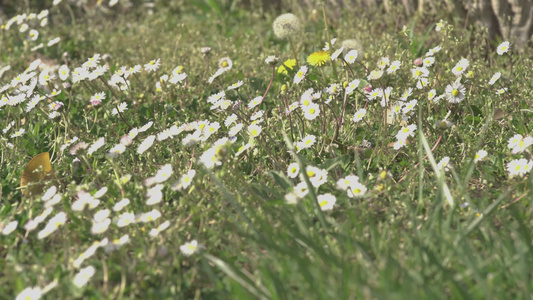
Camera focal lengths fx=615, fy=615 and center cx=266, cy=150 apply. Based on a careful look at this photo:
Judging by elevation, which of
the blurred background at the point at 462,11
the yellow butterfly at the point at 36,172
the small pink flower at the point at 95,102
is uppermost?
the blurred background at the point at 462,11

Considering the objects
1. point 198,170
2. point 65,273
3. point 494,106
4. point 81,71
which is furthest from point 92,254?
point 494,106

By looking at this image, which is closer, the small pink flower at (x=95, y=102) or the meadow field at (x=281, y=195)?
the meadow field at (x=281, y=195)

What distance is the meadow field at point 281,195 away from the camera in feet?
5.36

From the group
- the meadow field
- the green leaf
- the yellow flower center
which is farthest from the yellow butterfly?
the yellow flower center

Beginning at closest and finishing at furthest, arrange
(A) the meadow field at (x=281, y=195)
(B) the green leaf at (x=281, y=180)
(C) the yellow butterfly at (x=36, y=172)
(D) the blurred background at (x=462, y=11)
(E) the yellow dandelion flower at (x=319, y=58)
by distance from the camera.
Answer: (A) the meadow field at (x=281, y=195) < (B) the green leaf at (x=281, y=180) < (C) the yellow butterfly at (x=36, y=172) < (E) the yellow dandelion flower at (x=319, y=58) < (D) the blurred background at (x=462, y=11)

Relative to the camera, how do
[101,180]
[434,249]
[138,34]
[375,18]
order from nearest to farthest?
[434,249] < [101,180] < [375,18] < [138,34]

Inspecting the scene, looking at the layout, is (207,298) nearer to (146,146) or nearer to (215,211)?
(215,211)

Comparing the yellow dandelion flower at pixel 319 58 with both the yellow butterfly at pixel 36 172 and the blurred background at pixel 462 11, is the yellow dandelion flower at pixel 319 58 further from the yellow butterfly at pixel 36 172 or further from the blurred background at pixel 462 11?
the yellow butterfly at pixel 36 172

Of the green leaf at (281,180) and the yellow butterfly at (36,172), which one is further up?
the green leaf at (281,180)

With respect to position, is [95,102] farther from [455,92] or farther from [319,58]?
[455,92]

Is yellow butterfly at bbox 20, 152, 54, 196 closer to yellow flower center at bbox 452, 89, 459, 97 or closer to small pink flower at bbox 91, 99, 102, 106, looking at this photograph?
small pink flower at bbox 91, 99, 102, 106

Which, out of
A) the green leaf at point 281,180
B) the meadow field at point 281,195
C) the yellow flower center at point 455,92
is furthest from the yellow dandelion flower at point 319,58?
the green leaf at point 281,180

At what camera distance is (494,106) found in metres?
2.75

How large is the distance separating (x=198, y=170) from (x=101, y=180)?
1.73 feet
